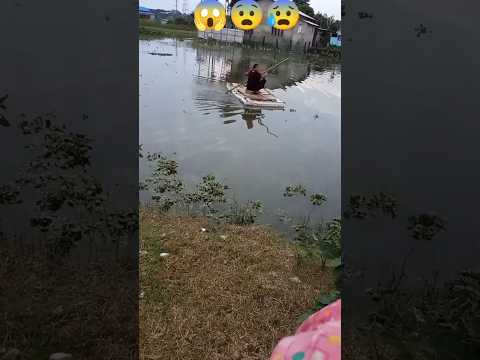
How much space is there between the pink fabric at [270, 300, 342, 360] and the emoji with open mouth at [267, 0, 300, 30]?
5.84 feet

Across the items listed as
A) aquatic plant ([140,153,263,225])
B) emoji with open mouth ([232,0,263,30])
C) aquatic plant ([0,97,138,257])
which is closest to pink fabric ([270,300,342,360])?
aquatic plant ([0,97,138,257])

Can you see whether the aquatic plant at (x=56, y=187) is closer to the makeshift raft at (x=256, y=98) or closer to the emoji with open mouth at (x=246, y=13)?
the emoji with open mouth at (x=246, y=13)

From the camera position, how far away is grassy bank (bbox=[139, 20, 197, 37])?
301 centimetres

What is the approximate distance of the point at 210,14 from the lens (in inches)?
91.3

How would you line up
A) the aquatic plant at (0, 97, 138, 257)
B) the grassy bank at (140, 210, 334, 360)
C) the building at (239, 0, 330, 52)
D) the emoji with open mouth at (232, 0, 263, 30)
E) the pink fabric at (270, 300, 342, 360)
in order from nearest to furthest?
1. the pink fabric at (270, 300, 342, 360)
2. the grassy bank at (140, 210, 334, 360)
3. the aquatic plant at (0, 97, 138, 257)
4. the emoji with open mouth at (232, 0, 263, 30)
5. the building at (239, 0, 330, 52)

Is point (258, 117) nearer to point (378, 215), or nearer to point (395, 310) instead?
point (378, 215)

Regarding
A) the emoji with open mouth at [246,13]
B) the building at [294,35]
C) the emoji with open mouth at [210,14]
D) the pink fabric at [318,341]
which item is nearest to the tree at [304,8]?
the building at [294,35]

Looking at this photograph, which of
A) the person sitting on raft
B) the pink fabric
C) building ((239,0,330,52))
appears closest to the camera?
the pink fabric

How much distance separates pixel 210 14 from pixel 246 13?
23cm

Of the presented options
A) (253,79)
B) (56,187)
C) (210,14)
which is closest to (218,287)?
(56,187)

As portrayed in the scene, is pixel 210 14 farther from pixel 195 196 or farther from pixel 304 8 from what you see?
pixel 195 196

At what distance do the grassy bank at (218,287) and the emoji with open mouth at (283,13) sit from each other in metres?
1.50

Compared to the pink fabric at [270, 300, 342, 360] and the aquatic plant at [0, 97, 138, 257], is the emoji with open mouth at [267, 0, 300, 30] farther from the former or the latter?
the pink fabric at [270, 300, 342, 360]

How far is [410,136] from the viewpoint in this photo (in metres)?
2.01
